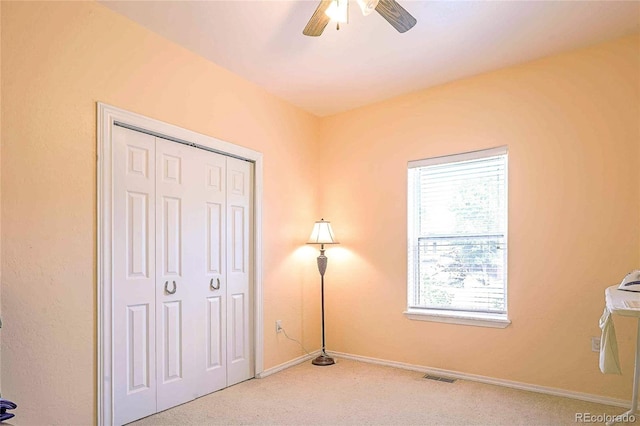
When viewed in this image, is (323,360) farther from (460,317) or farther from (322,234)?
(460,317)

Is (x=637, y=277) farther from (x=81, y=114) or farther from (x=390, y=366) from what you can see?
(x=81, y=114)

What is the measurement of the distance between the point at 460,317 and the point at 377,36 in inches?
93.9

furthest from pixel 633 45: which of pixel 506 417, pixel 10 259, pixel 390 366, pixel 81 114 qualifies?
pixel 10 259

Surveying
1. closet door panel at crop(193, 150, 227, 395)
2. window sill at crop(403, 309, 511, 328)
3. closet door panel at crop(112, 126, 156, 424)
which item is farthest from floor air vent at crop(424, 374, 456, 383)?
closet door panel at crop(112, 126, 156, 424)

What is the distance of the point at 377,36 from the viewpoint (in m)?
2.98

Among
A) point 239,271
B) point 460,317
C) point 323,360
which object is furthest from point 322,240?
point 460,317

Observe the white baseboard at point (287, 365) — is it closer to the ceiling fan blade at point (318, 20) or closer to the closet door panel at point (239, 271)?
the closet door panel at point (239, 271)

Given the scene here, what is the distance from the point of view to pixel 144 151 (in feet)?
9.52

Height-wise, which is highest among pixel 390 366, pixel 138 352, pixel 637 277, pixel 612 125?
pixel 612 125

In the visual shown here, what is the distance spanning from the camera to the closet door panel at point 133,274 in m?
2.70

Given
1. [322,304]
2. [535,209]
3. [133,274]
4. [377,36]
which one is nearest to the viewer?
[133,274]

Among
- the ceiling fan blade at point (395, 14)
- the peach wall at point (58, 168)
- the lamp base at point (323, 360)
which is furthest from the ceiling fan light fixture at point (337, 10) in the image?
the lamp base at point (323, 360)

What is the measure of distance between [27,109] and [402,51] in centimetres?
249

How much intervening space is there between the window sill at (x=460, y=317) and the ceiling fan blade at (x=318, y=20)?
258 cm
